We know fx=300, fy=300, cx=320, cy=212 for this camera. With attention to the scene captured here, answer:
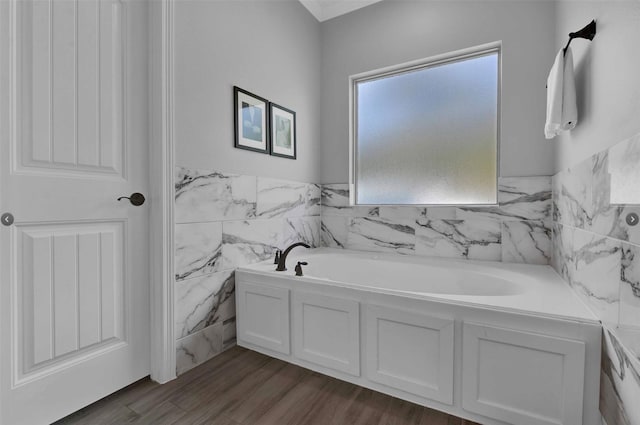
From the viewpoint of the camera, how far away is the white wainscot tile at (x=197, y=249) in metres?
1.74

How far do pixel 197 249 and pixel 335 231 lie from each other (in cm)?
147

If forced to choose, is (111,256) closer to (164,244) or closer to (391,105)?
(164,244)

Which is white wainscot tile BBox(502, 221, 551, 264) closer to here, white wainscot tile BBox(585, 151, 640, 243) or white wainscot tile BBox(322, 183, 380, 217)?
white wainscot tile BBox(585, 151, 640, 243)

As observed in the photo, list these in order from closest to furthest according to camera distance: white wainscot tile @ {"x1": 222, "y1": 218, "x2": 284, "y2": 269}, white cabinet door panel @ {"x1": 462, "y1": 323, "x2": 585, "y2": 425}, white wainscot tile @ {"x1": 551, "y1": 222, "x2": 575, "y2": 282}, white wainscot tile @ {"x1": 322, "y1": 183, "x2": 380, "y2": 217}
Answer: white cabinet door panel @ {"x1": 462, "y1": 323, "x2": 585, "y2": 425} → white wainscot tile @ {"x1": 551, "y1": 222, "x2": 575, "y2": 282} → white wainscot tile @ {"x1": 222, "y1": 218, "x2": 284, "y2": 269} → white wainscot tile @ {"x1": 322, "y1": 183, "x2": 380, "y2": 217}

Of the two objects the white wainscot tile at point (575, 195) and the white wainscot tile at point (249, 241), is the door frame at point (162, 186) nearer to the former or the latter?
the white wainscot tile at point (249, 241)

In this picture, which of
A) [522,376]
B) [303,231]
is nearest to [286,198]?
[303,231]

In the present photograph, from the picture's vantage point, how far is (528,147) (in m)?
2.19

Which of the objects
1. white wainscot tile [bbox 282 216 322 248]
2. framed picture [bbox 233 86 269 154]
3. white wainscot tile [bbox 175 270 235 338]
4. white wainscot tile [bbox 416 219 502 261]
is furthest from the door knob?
white wainscot tile [bbox 416 219 502 261]

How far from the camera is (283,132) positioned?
256 cm

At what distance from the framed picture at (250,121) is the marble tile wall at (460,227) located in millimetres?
968

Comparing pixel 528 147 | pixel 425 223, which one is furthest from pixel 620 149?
pixel 425 223

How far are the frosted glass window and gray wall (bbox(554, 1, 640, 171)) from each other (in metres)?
0.70

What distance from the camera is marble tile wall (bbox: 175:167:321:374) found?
1.76 m

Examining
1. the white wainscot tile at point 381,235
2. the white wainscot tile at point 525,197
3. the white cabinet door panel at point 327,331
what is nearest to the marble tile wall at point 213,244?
the white cabinet door panel at point 327,331
